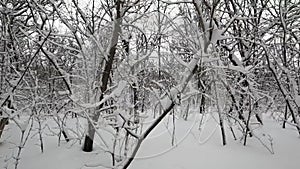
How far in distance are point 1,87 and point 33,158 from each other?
1237 millimetres

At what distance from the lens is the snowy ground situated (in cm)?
360

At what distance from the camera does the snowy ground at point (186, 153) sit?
360 centimetres

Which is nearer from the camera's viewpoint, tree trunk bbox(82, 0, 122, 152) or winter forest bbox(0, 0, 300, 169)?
winter forest bbox(0, 0, 300, 169)

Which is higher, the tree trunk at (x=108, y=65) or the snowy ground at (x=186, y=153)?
the tree trunk at (x=108, y=65)

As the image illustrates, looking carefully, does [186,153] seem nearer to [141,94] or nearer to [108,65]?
[141,94]

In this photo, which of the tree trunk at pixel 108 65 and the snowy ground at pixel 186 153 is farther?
the tree trunk at pixel 108 65

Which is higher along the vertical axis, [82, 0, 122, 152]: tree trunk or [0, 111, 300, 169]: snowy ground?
[82, 0, 122, 152]: tree trunk

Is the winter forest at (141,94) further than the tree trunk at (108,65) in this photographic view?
No

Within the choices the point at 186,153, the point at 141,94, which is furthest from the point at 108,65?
the point at 186,153

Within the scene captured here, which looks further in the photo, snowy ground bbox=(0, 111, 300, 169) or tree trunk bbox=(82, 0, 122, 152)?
tree trunk bbox=(82, 0, 122, 152)

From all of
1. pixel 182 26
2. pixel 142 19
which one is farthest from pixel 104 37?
pixel 182 26

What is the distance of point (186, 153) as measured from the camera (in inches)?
152

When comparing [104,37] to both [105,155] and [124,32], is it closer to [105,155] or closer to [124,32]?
[124,32]

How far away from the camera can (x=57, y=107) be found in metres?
4.88
